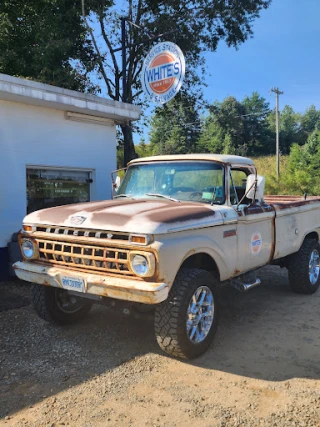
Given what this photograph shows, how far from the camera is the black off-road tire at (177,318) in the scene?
3915 mm

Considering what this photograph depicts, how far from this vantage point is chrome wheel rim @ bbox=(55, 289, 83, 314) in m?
5.03

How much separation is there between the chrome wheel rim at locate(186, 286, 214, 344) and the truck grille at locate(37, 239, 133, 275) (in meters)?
0.79

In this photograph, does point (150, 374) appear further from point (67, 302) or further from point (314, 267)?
point (314, 267)

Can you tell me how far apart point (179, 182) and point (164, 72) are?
4677 mm

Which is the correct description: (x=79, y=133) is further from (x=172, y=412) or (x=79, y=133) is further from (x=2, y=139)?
(x=172, y=412)

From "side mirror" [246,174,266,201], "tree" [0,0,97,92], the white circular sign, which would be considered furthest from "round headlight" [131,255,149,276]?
"tree" [0,0,97,92]

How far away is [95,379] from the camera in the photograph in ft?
12.4

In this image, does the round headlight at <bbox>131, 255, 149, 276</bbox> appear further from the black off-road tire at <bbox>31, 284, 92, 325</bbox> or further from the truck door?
the truck door

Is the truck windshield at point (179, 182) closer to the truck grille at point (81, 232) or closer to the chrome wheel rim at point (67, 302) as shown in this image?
the truck grille at point (81, 232)

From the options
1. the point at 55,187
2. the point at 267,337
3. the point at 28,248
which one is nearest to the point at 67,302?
the point at 28,248

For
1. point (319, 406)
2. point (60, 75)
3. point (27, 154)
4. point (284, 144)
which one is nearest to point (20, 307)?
point (27, 154)

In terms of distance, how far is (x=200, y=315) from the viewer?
423 centimetres

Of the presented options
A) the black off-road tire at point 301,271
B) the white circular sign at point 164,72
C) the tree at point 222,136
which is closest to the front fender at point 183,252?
the black off-road tire at point 301,271

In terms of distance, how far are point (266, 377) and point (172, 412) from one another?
42.2 inches
